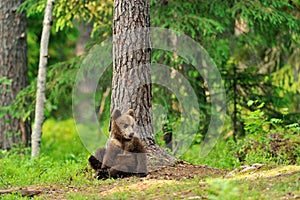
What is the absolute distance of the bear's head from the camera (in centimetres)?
802

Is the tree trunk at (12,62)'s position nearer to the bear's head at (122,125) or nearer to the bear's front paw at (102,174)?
the bear's front paw at (102,174)

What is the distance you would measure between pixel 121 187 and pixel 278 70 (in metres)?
8.42

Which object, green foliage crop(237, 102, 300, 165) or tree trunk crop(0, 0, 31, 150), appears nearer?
green foliage crop(237, 102, 300, 165)

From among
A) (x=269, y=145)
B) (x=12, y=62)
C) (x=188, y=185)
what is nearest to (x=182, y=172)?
(x=188, y=185)

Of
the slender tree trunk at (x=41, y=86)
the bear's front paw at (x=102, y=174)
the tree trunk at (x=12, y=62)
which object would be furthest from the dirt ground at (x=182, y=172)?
the tree trunk at (x=12, y=62)

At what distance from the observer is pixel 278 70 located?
578 inches

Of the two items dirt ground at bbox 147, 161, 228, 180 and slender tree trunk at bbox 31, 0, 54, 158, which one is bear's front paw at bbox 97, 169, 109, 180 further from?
slender tree trunk at bbox 31, 0, 54, 158

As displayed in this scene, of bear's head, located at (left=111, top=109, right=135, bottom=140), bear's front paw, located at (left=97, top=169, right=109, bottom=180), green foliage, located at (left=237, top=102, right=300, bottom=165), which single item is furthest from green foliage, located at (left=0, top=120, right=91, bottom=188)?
green foliage, located at (left=237, top=102, right=300, bottom=165)

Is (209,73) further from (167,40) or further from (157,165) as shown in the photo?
(157,165)

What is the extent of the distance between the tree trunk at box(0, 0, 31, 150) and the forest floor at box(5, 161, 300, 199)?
4990 millimetres

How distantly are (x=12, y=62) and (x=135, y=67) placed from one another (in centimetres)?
560

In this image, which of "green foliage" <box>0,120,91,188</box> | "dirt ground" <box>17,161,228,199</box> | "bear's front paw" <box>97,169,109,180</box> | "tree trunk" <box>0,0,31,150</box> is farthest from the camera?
"tree trunk" <box>0,0,31,150</box>

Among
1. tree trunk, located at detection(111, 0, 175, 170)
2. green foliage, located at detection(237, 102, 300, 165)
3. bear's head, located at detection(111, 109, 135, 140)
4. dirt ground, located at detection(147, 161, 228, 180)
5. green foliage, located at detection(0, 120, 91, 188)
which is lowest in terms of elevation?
green foliage, located at detection(0, 120, 91, 188)

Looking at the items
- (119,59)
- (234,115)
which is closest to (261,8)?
(234,115)
